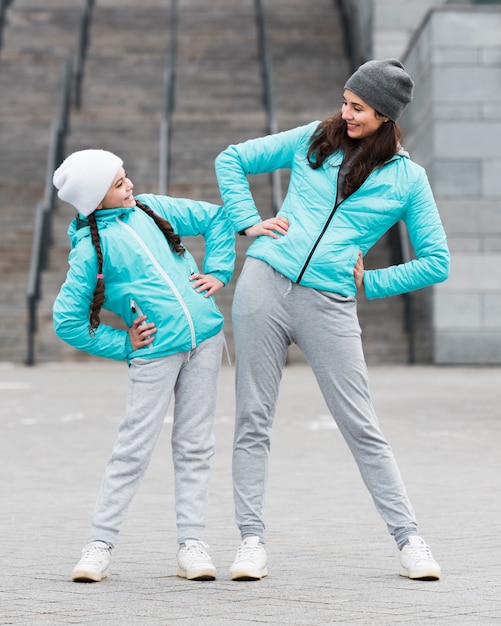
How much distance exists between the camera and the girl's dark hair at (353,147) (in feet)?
15.5

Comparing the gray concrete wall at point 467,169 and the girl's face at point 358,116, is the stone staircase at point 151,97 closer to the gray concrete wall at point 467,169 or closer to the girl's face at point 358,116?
the gray concrete wall at point 467,169

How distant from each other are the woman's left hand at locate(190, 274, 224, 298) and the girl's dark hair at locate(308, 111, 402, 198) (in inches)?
21.0

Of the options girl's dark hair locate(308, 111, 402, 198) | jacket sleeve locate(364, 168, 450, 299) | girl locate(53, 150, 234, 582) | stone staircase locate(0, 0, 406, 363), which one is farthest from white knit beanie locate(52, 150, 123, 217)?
stone staircase locate(0, 0, 406, 363)

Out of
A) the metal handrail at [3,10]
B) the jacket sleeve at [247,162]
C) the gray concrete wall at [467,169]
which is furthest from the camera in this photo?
the metal handrail at [3,10]

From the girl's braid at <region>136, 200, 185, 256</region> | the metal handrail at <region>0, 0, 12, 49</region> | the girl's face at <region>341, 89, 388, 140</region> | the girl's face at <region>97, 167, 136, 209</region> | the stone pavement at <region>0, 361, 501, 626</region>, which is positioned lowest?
the stone pavement at <region>0, 361, 501, 626</region>

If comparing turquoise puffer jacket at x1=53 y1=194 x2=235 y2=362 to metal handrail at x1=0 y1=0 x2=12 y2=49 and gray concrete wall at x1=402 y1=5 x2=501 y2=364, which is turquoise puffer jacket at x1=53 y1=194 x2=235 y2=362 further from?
metal handrail at x1=0 y1=0 x2=12 y2=49

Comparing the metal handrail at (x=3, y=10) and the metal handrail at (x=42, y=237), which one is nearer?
the metal handrail at (x=42, y=237)

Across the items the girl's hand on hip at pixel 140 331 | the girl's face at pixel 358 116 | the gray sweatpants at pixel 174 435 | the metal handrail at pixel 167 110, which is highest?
the metal handrail at pixel 167 110

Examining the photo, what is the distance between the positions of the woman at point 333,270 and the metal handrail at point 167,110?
14.2 meters

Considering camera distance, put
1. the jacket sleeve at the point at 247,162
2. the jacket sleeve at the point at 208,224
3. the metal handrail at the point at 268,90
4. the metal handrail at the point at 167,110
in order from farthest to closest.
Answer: the metal handrail at the point at 167,110
the metal handrail at the point at 268,90
the jacket sleeve at the point at 208,224
the jacket sleeve at the point at 247,162

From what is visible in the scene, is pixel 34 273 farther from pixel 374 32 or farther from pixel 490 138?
pixel 374 32

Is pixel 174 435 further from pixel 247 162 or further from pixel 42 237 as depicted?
pixel 42 237

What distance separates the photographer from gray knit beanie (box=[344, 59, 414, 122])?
15.3 ft

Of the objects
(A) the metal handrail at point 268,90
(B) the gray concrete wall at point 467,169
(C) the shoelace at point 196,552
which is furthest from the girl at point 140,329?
(B) the gray concrete wall at point 467,169
